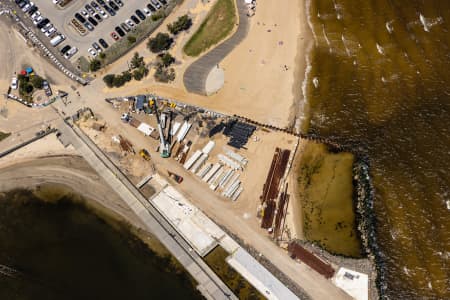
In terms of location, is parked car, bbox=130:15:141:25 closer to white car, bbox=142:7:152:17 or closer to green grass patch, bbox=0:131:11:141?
white car, bbox=142:7:152:17

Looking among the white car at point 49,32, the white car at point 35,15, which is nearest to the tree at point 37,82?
the white car at point 49,32

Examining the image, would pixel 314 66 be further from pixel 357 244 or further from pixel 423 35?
pixel 357 244

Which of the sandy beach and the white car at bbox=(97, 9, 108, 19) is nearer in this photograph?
the sandy beach

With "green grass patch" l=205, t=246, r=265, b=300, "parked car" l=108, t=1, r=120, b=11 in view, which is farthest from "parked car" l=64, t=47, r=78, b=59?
"green grass patch" l=205, t=246, r=265, b=300

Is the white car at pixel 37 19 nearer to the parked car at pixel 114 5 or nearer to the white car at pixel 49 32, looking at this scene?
the white car at pixel 49 32

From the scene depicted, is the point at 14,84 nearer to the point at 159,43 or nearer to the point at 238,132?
the point at 159,43

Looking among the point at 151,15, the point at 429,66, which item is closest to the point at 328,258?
the point at 429,66
